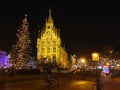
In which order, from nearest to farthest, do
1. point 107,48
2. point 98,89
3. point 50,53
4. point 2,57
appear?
point 98,89 < point 107,48 < point 2,57 < point 50,53

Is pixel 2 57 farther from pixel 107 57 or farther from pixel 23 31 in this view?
pixel 107 57

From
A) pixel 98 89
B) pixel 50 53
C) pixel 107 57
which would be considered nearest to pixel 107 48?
pixel 107 57

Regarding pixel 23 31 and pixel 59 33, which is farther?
pixel 59 33

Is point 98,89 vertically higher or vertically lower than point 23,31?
lower

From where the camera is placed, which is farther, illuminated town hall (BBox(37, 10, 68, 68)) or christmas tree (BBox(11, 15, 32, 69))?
illuminated town hall (BBox(37, 10, 68, 68))

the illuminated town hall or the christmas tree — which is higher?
the illuminated town hall

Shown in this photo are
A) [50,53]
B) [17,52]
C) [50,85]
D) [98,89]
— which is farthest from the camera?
[50,53]

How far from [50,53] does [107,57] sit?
77728 mm

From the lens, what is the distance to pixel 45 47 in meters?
156

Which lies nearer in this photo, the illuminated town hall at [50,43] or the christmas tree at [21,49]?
the christmas tree at [21,49]

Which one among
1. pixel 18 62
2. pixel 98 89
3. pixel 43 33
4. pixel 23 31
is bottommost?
pixel 98 89

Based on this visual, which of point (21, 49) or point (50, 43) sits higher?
point (50, 43)

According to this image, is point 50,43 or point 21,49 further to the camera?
point 50,43

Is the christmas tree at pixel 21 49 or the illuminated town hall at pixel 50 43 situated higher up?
the illuminated town hall at pixel 50 43
